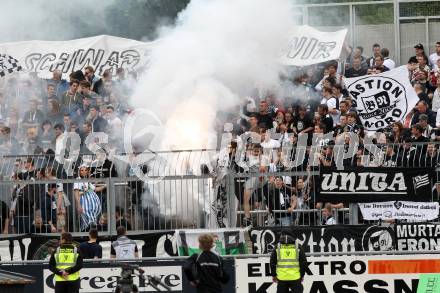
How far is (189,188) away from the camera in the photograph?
65.6ft

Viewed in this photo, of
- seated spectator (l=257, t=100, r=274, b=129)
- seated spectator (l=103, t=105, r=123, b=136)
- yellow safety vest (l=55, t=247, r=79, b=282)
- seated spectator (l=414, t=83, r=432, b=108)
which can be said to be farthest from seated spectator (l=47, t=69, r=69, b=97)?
yellow safety vest (l=55, t=247, r=79, b=282)

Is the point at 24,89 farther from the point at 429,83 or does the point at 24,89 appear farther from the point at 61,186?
the point at 429,83

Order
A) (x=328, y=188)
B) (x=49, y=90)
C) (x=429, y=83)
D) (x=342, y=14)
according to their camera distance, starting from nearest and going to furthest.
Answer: (x=328, y=188)
(x=429, y=83)
(x=49, y=90)
(x=342, y=14)

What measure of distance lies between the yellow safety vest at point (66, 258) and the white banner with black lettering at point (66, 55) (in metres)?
7.95

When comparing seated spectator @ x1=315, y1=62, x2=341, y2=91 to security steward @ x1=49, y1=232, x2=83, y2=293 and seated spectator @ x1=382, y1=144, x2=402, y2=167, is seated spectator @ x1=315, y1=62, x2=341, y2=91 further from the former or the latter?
security steward @ x1=49, y1=232, x2=83, y2=293

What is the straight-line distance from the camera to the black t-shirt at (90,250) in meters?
19.2

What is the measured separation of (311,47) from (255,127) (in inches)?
108

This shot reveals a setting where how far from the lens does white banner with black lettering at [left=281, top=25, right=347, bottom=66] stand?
23.8 metres

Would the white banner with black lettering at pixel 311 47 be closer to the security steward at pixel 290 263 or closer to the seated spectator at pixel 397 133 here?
the seated spectator at pixel 397 133

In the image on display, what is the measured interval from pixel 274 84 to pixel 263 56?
1.95 ft

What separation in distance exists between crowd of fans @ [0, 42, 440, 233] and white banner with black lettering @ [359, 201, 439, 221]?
1.96 feet

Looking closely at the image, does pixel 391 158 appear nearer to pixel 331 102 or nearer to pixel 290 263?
pixel 290 263

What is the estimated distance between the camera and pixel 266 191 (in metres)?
19.7

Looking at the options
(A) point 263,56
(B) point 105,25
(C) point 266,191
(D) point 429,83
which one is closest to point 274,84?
(A) point 263,56
